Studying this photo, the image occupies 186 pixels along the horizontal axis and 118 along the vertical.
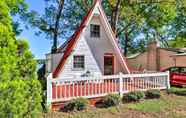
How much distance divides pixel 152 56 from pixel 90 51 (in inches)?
679

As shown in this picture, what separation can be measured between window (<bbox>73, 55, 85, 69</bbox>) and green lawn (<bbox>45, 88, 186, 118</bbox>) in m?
6.33

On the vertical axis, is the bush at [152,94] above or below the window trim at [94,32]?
below

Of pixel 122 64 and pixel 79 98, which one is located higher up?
pixel 122 64

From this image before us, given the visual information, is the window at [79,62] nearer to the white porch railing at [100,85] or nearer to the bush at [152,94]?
the white porch railing at [100,85]

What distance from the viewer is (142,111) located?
13820mm

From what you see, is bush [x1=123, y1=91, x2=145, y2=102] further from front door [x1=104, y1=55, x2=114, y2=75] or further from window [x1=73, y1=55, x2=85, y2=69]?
front door [x1=104, y1=55, x2=114, y2=75]

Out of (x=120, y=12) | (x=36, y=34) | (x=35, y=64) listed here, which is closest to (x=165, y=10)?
(x=120, y=12)

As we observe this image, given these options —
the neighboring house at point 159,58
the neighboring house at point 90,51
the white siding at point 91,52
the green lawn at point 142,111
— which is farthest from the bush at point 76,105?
the neighboring house at point 159,58

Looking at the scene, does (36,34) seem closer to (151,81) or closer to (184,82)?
(184,82)

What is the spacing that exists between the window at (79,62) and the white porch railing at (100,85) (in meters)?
4.90

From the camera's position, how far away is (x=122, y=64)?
838 inches

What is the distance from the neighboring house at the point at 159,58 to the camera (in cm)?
3225

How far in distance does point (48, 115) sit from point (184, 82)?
1338 centimetres

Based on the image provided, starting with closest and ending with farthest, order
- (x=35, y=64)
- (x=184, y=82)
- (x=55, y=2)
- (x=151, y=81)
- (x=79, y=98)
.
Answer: (x=35, y=64) < (x=79, y=98) < (x=151, y=81) < (x=184, y=82) < (x=55, y=2)
